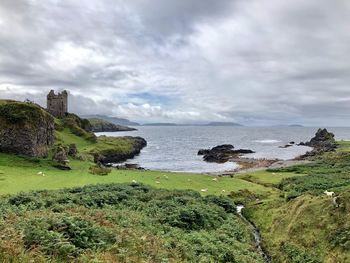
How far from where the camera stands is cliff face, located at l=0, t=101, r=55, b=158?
71000 mm

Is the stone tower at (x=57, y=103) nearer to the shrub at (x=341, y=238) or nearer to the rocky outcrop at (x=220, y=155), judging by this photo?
the rocky outcrop at (x=220, y=155)

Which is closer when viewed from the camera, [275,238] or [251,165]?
[275,238]

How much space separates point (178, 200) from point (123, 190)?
743cm

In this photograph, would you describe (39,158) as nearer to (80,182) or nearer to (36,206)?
(80,182)

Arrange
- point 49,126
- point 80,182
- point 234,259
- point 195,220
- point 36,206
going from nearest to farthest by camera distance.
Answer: point 234,259
point 36,206
point 195,220
point 80,182
point 49,126

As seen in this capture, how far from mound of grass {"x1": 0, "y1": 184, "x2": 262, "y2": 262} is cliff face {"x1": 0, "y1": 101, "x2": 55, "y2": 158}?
3526 centimetres

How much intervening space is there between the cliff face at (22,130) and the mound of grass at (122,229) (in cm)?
3526

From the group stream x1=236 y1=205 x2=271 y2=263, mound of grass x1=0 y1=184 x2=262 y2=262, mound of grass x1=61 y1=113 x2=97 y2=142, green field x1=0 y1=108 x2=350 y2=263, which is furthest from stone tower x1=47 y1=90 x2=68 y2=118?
stream x1=236 y1=205 x2=271 y2=263

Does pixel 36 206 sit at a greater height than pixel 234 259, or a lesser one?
greater

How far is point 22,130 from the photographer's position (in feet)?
238

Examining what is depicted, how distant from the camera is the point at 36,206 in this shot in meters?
29.4

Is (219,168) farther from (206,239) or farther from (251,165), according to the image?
(206,239)

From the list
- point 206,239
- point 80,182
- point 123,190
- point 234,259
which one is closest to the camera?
point 234,259

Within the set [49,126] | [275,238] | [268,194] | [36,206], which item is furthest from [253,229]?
[49,126]
